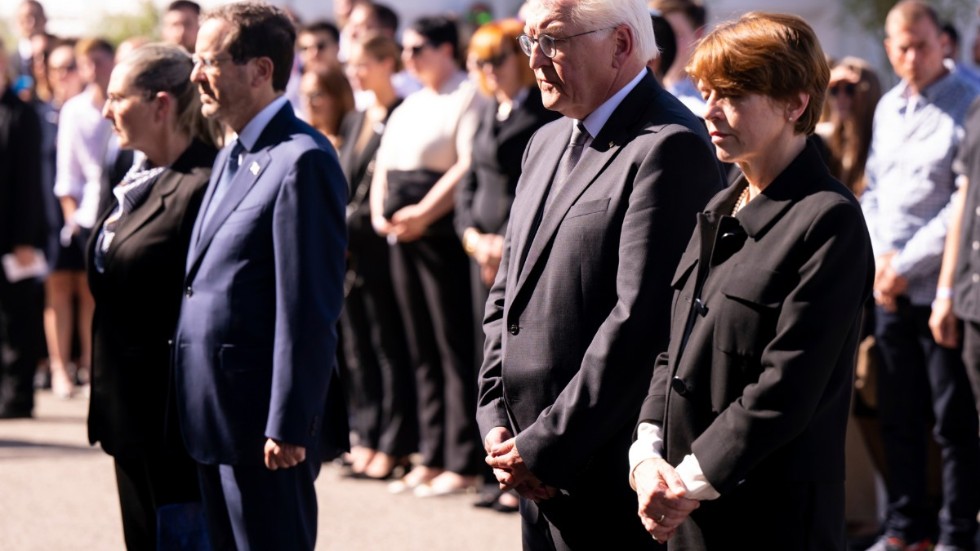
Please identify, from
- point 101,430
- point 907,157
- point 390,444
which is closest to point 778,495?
point 101,430

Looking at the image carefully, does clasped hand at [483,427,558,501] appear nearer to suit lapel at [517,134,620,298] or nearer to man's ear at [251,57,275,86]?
suit lapel at [517,134,620,298]

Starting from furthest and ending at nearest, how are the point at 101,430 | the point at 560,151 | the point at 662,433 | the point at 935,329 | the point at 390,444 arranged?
the point at 390,444 < the point at 935,329 < the point at 101,430 < the point at 560,151 < the point at 662,433

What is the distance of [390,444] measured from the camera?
316 inches

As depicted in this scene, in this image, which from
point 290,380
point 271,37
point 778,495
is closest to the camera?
point 778,495

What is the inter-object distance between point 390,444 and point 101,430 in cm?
331

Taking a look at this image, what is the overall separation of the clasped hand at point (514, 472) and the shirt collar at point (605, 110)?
799 mm

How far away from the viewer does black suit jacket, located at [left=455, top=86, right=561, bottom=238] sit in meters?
6.95

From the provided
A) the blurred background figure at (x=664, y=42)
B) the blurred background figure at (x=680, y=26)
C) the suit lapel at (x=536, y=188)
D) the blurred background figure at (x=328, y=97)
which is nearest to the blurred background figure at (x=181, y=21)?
the blurred background figure at (x=328, y=97)

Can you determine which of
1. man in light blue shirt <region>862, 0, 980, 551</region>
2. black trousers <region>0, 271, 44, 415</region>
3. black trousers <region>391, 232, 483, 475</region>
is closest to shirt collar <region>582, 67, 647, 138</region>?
man in light blue shirt <region>862, 0, 980, 551</region>

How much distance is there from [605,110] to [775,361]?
0.96 metres

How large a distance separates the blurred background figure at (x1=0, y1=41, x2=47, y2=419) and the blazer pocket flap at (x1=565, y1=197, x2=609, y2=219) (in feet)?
22.8

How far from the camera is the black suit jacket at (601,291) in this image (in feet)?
11.5

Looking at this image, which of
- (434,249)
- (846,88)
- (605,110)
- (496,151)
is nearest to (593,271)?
(605,110)

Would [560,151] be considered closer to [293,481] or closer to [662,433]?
[662,433]
